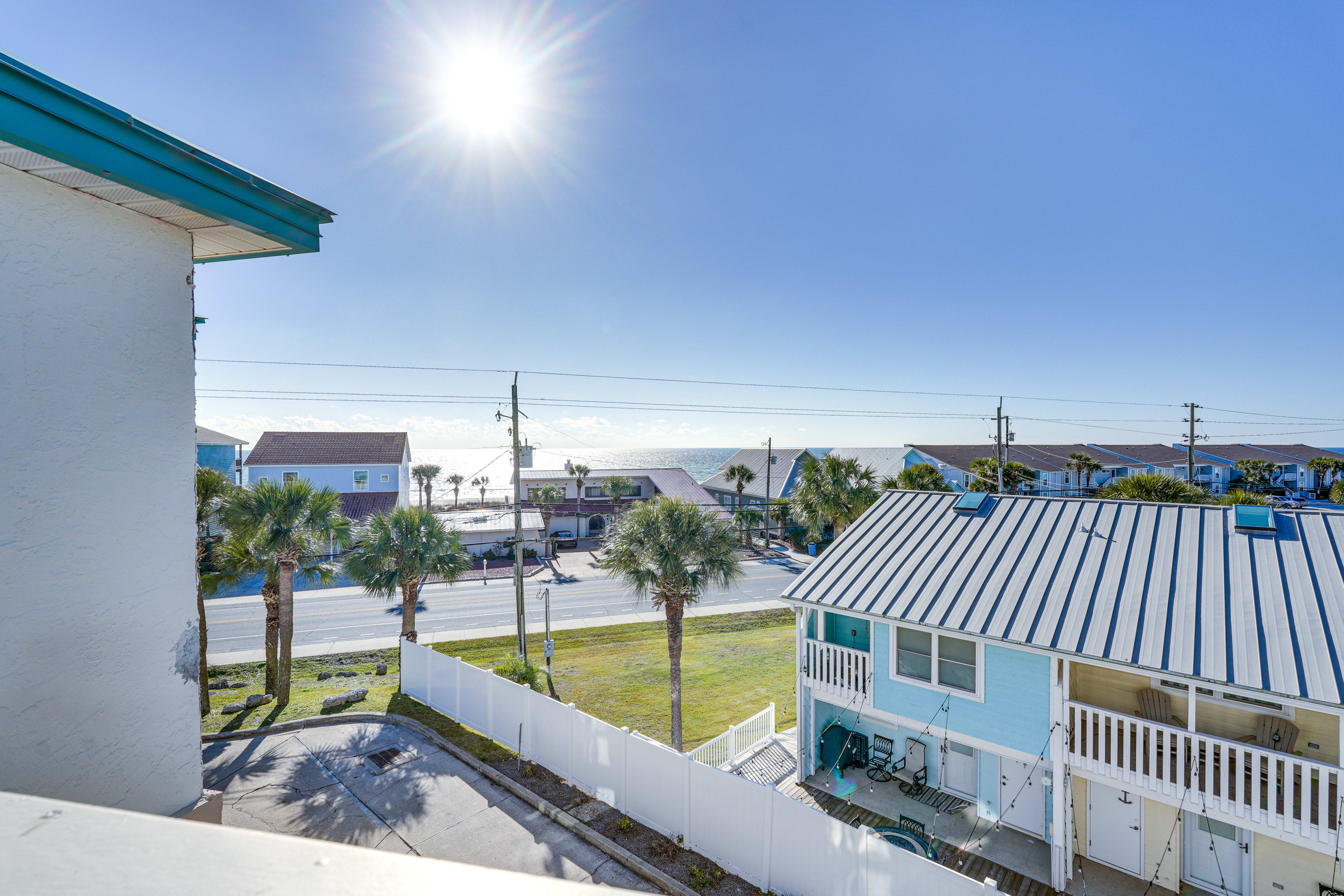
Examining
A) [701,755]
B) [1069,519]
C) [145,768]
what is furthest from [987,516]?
[145,768]

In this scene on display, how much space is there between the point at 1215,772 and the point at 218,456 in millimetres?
53098

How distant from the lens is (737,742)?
1384cm

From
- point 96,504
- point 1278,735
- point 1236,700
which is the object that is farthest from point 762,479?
point 96,504

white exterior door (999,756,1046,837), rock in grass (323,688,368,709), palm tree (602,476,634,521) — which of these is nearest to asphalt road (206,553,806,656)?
rock in grass (323,688,368,709)

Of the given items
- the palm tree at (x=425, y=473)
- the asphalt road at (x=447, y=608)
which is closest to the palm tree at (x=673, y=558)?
the asphalt road at (x=447, y=608)

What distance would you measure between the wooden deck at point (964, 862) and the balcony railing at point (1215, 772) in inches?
84.6

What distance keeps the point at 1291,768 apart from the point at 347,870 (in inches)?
471

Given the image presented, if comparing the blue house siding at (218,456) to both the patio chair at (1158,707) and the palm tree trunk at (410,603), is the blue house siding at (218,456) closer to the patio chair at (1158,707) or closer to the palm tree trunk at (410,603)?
the palm tree trunk at (410,603)

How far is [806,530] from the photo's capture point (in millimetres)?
45031

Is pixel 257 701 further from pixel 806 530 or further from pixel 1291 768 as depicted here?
pixel 806 530

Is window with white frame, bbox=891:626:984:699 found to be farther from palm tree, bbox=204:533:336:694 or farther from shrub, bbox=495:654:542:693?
palm tree, bbox=204:533:336:694

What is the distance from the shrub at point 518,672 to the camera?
1506cm

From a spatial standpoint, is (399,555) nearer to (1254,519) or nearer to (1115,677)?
(1115,677)

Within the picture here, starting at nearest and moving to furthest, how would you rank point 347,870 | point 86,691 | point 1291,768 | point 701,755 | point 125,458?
point 347,870, point 86,691, point 125,458, point 1291,768, point 701,755
